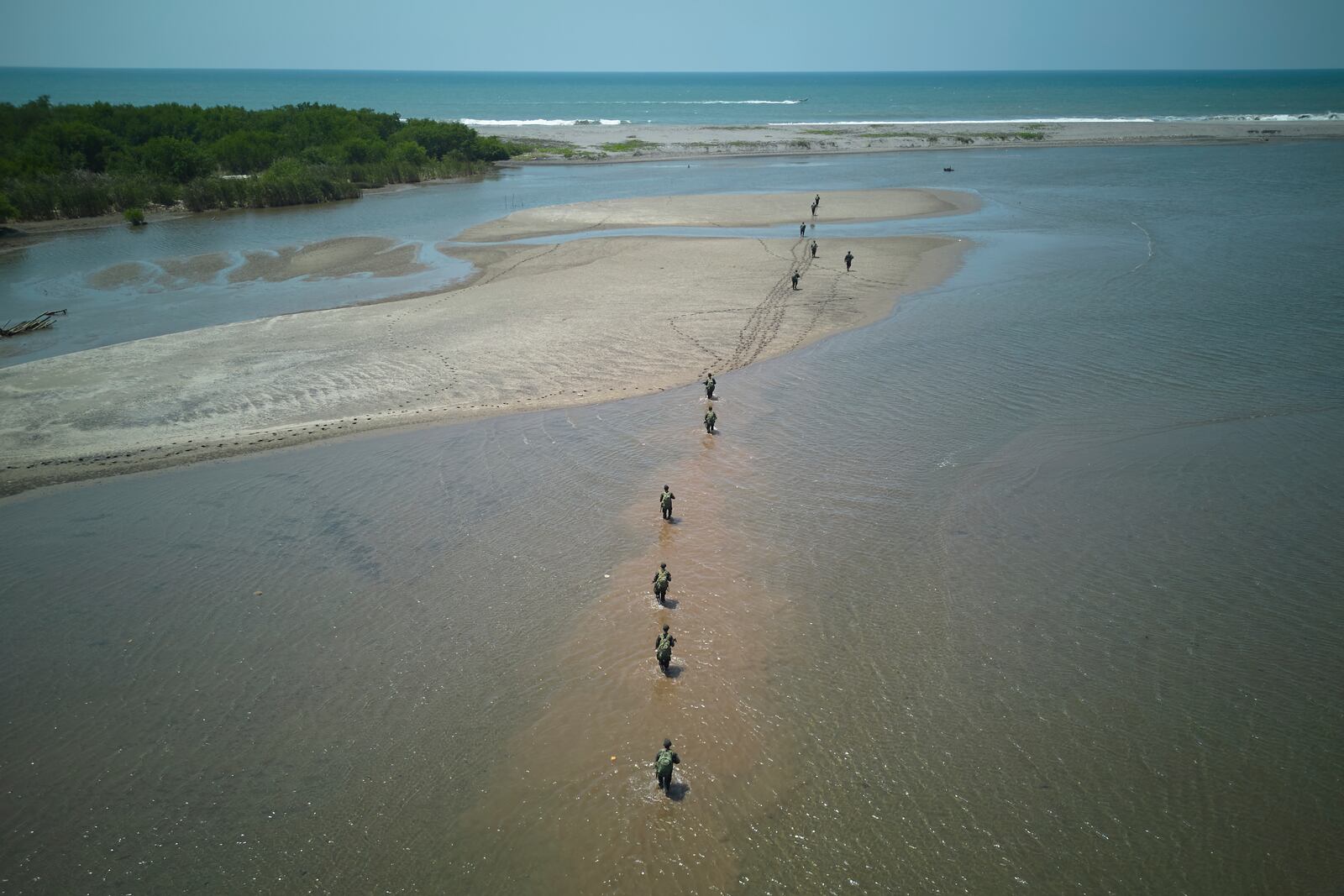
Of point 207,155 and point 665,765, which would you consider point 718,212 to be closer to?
point 207,155

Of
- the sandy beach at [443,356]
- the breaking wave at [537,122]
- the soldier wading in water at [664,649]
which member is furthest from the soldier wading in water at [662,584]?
the breaking wave at [537,122]

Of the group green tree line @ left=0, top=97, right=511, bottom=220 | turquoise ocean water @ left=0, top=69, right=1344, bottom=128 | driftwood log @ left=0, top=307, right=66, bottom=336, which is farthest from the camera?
turquoise ocean water @ left=0, top=69, right=1344, bottom=128

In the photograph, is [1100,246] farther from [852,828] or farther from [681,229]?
[852,828]

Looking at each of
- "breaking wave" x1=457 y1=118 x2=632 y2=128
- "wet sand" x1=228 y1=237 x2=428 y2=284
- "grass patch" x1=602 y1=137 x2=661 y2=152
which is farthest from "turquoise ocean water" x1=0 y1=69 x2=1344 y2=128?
"wet sand" x1=228 y1=237 x2=428 y2=284

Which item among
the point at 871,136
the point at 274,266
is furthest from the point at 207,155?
the point at 871,136

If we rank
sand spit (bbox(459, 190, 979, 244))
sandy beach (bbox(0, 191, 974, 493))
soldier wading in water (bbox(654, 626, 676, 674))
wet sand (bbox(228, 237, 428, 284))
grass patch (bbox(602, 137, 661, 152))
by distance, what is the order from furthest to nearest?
grass patch (bbox(602, 137, 661, 152))
sand spit (bbox(459, 190, 979, 244))
wet sand (bbox(228, 237, 428, 284))
sandy beach (bbox(0, 191, 974, 493))
soldier wading in water (bbox(654, 626, 676, 674))

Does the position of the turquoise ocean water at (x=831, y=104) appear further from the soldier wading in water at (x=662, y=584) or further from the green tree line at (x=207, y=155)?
the soldier wading in water at (x=662, y=584)

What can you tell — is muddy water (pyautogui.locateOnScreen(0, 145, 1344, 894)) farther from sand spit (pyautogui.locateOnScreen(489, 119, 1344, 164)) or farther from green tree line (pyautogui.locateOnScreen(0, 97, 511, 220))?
sand spit (pyautogui.locateOnScreen(489, 119, 1344, 164))
